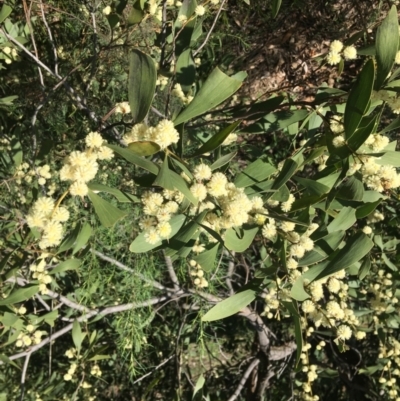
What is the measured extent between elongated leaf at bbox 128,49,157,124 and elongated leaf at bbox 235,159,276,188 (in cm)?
35

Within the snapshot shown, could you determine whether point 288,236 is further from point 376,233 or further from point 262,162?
point 376,233

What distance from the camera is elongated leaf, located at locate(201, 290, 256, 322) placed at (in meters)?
1.07

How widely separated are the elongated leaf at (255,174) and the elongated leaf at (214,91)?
11.4 inches

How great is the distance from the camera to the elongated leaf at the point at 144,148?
2.40ft

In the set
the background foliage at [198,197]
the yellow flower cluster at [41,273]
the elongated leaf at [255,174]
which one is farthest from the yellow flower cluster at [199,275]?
the elongated leaf at [255,174]

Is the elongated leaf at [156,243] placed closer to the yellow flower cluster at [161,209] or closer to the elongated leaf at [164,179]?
the yellow flower cluster at [161,209]

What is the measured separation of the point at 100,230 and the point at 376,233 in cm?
134

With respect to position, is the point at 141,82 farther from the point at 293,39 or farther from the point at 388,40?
the point at 293,39

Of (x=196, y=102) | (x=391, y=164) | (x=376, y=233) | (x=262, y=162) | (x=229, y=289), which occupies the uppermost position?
(x=196, y=102)

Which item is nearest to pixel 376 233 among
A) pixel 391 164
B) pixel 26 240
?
pixel 391 164

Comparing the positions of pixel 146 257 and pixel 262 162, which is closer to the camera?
pixel 262 162

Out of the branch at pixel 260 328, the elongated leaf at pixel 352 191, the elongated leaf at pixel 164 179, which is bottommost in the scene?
the branch at pixel 260 328

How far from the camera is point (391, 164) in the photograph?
1018 millimetres

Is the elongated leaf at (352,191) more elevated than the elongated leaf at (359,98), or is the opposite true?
the elongated leaf at (359,98)
